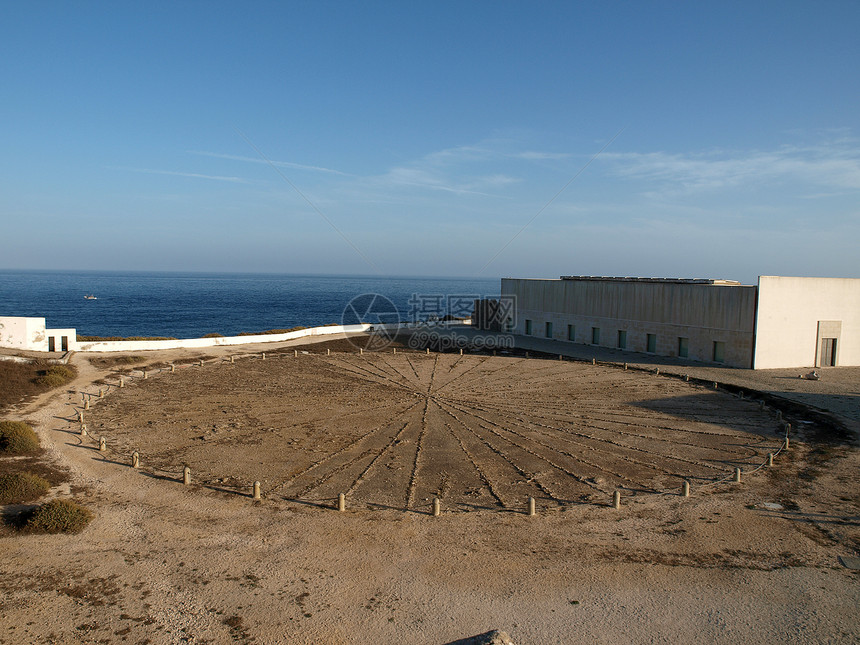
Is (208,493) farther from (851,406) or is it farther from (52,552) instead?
(851,406)

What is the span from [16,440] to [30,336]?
25.5m

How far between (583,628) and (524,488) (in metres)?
7.71

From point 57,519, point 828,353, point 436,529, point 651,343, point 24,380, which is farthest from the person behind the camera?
point 651,343

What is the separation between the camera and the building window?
47.6 meters

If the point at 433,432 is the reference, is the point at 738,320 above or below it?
above

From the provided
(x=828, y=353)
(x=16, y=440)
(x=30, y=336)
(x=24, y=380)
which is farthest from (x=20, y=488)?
(x=828, y=353)

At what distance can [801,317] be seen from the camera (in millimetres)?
41969

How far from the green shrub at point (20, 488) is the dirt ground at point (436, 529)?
1.30 m

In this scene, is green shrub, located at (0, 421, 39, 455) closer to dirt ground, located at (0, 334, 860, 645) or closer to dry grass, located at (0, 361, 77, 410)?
dirt ground, located at (0, 334, 860, 645)

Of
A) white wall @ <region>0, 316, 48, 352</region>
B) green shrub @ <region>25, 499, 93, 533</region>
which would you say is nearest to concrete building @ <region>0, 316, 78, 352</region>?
white wall @ <region>0, 316, 48, 352</region>

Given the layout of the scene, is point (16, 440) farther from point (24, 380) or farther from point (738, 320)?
point (738, 320)

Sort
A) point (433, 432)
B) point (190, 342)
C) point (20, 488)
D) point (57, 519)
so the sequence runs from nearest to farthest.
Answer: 1. point (57, 519)
2. point (20, 488)
3. point (433, 432)
4. point (190, 342)

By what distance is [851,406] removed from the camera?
30.6 metres

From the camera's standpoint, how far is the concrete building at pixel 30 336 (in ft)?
138
